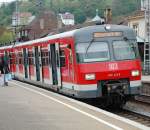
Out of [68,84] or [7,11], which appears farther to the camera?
[7,11]

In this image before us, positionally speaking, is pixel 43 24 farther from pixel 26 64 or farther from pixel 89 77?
pixel 89 77

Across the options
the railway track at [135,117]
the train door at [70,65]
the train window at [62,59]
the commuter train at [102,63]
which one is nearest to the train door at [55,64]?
the train window at [62,59]

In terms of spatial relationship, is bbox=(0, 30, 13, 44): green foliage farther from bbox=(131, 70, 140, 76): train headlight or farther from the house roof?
bbox=(131, 70, 140, 76): train headlight

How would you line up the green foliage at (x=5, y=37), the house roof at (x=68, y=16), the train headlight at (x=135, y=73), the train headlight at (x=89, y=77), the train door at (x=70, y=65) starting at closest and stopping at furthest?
the train headlight at (x=89, y=77) < the train headlight at (x=135, y=73) < the train door at (x=70, y=65) < the green foliage at (x=5, y=37) < the house roof at (x=68, y=16)

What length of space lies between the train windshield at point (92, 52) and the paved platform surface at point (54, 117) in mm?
1670

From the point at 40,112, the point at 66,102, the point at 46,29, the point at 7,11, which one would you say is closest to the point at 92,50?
the point at 66,102

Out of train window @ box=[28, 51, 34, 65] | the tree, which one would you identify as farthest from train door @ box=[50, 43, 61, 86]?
the tree

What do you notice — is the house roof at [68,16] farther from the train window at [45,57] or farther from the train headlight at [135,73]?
the train headlight at [135,73]

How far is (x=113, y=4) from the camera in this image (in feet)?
350

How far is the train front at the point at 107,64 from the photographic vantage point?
719 inches

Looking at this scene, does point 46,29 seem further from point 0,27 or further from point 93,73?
point 93,73

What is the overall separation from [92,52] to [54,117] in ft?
19.5

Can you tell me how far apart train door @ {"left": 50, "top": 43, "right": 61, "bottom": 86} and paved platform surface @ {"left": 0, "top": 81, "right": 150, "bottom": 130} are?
12.6 feet

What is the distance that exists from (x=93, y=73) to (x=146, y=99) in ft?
22.2
